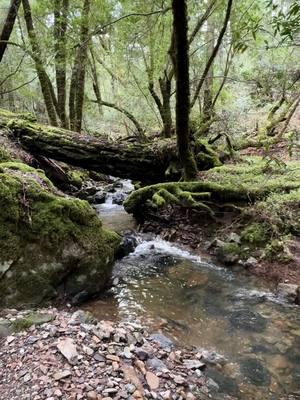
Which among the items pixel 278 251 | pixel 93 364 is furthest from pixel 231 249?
pixel 93 364

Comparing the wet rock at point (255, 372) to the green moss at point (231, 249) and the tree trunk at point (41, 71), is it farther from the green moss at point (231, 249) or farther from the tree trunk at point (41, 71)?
the tree trunk at point (41, 71)

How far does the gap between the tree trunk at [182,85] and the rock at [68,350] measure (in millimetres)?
5536

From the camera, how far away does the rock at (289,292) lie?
209 inches

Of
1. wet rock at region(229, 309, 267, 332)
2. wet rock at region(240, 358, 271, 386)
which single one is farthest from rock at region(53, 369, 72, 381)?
wet rock at region(229, 309, 267, 332)

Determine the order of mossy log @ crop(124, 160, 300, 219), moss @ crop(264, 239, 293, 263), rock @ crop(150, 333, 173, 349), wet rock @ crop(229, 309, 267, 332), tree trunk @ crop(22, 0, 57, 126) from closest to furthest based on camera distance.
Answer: rock @ crop(150, 333, 173, 349)
wet rock @ crop(229, 309, 267, 332)
moss @ crop(264, 239, 293, 263)
mossy log @ crop(124, 160, 300, 219)
tree trunk @ crop(22, 0, 57, 126)

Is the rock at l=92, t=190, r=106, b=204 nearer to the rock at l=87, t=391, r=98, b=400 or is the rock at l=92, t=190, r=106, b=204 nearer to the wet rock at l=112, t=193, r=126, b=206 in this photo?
the wet rock at l=112, t=193, r=126, b=206

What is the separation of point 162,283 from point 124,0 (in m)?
8.70

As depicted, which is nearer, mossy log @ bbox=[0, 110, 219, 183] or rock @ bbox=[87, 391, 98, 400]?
rock @ bbox=[87, 391, 98, 400]

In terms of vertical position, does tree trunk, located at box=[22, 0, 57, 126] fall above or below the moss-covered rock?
above

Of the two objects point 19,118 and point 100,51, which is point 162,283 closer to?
point 19,118

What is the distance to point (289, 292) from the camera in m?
5.42

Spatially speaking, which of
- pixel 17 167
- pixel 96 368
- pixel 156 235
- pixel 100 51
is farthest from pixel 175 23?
pixel 100 51

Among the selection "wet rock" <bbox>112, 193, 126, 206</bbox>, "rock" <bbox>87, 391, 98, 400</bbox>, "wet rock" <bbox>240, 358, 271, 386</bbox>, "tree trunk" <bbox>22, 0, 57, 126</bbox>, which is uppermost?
"tree trunk" <bbox>22, 0, 57, 126</bbox>

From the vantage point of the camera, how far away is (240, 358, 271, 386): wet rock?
3.65 metres
